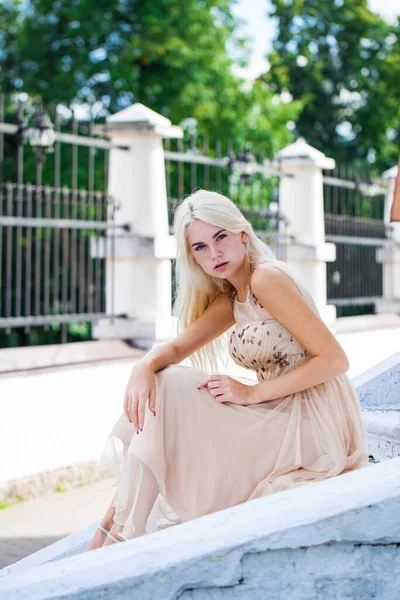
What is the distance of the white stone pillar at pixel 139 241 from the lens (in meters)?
7.07

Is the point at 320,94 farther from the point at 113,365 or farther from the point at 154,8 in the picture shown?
the point at 113,365

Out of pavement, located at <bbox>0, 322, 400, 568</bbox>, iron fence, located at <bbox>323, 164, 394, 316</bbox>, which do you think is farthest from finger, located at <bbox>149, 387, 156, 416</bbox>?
iron fence, located at <bbox>323, 164, 394, 316</bbox>

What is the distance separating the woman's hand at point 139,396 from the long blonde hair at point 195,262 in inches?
16.9

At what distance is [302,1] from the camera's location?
27422 millimetres

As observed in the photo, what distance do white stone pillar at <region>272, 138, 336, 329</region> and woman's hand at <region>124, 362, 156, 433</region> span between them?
23.9ft

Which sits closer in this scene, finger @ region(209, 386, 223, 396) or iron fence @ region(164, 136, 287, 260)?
finger @ region(209, 386, 223, 396)

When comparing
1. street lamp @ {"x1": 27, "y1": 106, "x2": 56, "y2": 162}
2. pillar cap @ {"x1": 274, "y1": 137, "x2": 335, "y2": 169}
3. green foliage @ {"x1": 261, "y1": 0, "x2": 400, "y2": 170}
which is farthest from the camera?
green foliage @ {"x1": 261, "y1": 0, "x2": 400, "y2": 170}

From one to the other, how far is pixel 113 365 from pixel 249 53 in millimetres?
18165

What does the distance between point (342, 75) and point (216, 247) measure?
26263 millimetres

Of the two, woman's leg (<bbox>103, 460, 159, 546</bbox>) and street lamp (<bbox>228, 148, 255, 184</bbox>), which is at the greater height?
street lamp (<bbox>228, 148, 255, 184</bbox>)

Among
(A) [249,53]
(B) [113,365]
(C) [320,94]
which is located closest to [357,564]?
(B) [113,365]

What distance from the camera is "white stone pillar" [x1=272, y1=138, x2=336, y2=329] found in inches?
379

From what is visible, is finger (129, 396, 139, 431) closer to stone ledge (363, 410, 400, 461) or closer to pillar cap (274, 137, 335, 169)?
stone ledge (363, 410, 400, 461)

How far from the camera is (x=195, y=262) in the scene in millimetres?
2764
